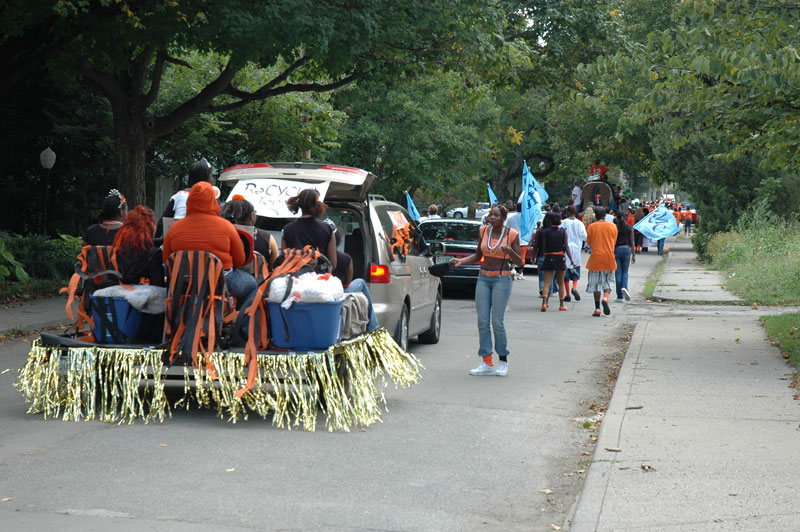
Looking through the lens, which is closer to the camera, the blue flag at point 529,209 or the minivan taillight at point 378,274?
the minivan taillight at point 378,274

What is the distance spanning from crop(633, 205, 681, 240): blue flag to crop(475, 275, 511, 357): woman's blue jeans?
52.5 ft

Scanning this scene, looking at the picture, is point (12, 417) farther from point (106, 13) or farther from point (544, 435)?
point (106, 13)

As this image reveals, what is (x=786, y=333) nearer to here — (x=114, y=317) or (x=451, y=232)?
(x=451, y=232)

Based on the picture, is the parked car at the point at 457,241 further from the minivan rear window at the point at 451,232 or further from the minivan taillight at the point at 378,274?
the minivan taillight at the point at 378,274

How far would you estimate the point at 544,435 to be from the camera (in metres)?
7.84

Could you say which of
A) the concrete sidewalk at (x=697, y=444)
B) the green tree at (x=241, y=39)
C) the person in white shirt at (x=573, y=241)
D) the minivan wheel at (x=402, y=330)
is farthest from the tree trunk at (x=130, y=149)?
the concrete sidewalk at (x=697, y=444)

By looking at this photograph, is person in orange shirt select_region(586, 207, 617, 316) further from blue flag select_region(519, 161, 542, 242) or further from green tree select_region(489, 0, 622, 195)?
blue flag select_region(519, 161, 542, 242)

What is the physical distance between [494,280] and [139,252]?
3903 millimetres

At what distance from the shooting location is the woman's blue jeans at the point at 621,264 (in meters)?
19.7

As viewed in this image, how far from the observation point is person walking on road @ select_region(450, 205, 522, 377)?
34.5 feet

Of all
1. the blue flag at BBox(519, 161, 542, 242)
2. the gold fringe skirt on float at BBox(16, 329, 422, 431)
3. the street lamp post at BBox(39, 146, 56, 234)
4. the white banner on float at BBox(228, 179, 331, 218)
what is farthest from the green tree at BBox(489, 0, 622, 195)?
the gold fringe skirt on float at BBox(16, 329, 422, 431)

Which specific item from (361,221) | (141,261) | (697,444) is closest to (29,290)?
(361,221)

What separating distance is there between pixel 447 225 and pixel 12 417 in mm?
14398

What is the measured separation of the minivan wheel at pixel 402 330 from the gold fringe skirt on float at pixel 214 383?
10.1 feet
